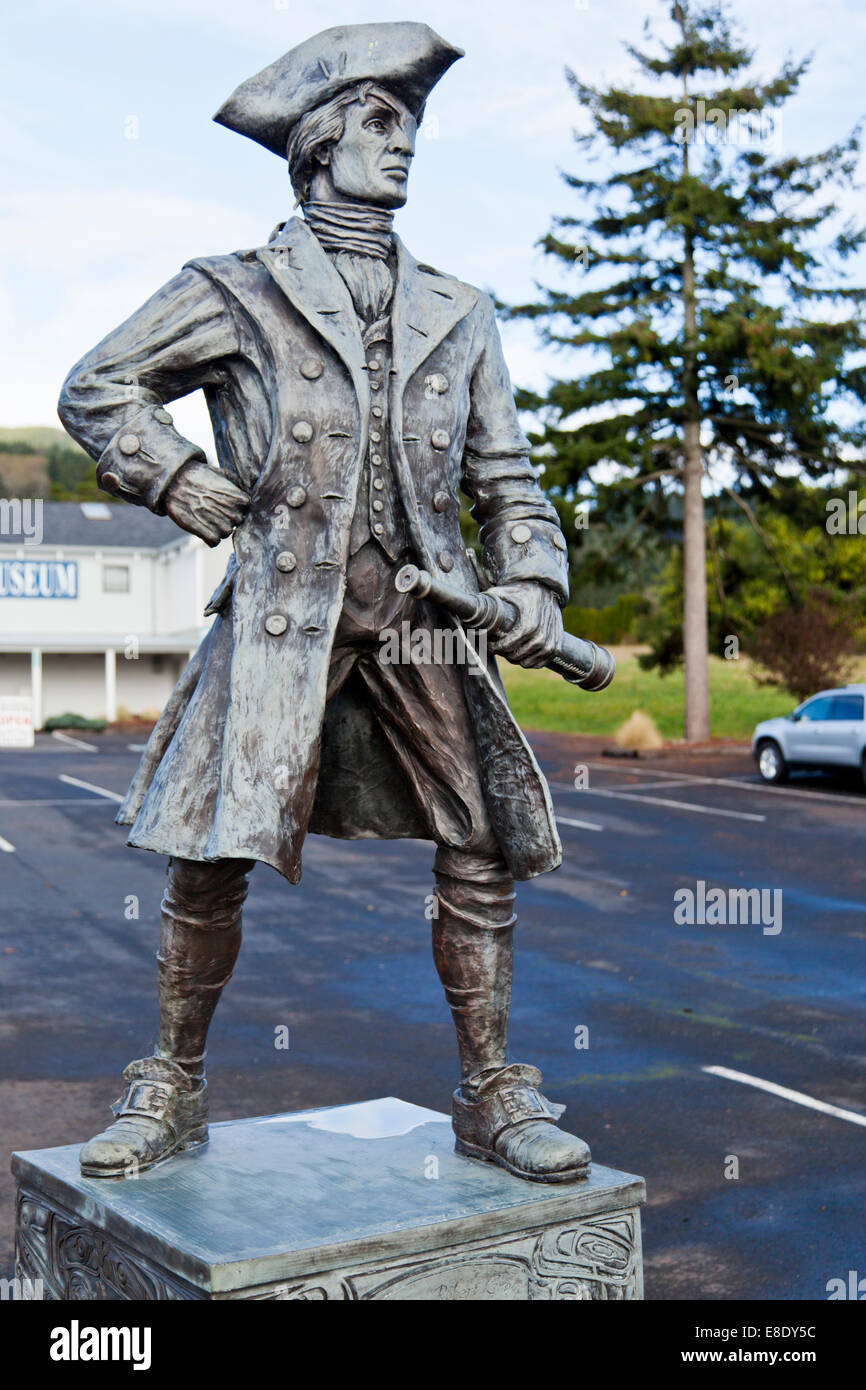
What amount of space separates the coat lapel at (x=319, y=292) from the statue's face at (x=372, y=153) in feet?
0.55

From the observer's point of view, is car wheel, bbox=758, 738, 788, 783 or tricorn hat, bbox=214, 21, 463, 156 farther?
car wheel, bbox=758, 738, 788, 783

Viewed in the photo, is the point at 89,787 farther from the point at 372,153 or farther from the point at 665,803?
the point at 372,153

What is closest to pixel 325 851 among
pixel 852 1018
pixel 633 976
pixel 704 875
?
pixel 704 875

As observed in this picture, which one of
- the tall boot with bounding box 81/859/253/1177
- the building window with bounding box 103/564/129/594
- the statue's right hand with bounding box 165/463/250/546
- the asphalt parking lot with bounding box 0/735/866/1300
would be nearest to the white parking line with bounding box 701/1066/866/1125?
the asphalt parking lot with bounding box 0/735/866/1300

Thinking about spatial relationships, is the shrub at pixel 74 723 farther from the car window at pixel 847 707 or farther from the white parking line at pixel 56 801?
the car window at pixel 847 707

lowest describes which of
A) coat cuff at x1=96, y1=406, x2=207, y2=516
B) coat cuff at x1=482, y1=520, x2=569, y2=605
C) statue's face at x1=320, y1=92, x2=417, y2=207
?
coat cuff at x1=482, y1=520, x2=569, y2=605

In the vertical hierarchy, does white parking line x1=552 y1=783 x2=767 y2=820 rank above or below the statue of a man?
below

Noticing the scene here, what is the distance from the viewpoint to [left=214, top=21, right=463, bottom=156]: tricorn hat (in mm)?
3516

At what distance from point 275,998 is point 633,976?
2.17m

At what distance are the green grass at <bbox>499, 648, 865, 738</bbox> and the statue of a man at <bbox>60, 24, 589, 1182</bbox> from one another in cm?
2546

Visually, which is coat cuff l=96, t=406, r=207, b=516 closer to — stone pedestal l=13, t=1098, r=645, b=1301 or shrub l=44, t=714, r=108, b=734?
stone pedestal l=13, t=1098, r=645, b=1301

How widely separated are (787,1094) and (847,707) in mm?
13503

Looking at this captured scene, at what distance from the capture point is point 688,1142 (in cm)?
586
